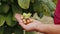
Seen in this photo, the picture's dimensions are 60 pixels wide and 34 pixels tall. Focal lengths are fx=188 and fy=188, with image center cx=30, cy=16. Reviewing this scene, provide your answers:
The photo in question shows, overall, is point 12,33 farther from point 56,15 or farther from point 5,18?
point 56,15

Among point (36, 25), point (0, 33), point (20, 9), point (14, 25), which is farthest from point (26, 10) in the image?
point (36, 25)

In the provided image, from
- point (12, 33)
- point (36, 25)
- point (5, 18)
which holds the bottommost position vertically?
point (12, 33)

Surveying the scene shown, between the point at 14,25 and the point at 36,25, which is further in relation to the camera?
the point at 14,25


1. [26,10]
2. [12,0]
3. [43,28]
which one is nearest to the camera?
[43,28]

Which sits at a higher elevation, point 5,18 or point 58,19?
point 58,19

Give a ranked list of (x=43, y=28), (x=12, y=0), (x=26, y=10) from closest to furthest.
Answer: (x=43, y=28) < (x=12, y=0) < (x=26, y=10)

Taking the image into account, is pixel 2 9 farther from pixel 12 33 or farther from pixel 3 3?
pixel 12 33

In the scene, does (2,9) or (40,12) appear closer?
(2,9)

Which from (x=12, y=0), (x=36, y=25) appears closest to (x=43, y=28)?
(x=36, y=25)

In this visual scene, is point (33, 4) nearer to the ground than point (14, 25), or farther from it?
farther from it
